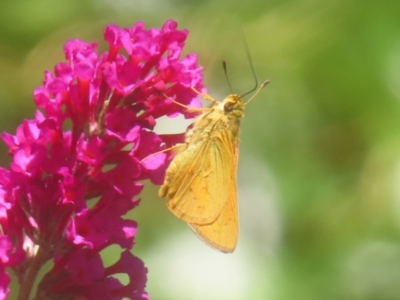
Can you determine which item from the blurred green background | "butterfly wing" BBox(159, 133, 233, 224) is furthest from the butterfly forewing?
the blurred green background

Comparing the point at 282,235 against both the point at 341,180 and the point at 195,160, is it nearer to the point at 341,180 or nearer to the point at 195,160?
the point at 341,180

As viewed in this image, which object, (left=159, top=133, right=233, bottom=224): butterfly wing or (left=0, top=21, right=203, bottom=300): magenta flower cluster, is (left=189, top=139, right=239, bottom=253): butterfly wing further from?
(left=0, top=21, right=203, bottom=300): magenta flower cluster

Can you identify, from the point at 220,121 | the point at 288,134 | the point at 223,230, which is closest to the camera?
the point at 223,230

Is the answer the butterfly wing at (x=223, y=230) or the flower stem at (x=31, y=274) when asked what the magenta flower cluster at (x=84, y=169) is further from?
the butterfly wing at (x=223, y=230)

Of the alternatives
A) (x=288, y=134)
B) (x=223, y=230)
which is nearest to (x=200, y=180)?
(x=223, y=230)

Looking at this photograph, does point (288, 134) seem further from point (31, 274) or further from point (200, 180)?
point (31, 274)
